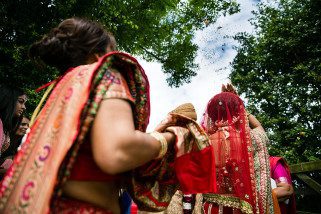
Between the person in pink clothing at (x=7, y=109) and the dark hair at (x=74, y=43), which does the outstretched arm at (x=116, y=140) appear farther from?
the person in pink clothing at (x=7, y=109)

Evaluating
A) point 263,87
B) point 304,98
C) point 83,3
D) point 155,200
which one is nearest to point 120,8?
point 83,3

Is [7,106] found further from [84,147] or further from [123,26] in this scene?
[123,26]

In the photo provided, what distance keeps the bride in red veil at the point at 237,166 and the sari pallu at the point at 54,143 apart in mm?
2055

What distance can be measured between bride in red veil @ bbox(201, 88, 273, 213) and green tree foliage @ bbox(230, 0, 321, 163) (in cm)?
549

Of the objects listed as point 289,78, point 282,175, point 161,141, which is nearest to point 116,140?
point 161,141

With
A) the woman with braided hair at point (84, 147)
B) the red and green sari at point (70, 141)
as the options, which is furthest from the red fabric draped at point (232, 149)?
the woman with braided hair at point (84, 147)

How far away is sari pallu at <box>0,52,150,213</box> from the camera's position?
0.81 m

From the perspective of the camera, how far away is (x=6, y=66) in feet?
17.4

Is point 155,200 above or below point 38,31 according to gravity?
below

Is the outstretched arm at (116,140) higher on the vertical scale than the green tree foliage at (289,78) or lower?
lower

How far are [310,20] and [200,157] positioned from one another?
988 cm

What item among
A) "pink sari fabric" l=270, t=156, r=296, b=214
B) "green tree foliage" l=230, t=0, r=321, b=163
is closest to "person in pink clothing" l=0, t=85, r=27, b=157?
"pink sari fabric" l=270, t=156, r=296, b=214

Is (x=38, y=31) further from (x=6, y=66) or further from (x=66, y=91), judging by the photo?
(x=66, y=91)

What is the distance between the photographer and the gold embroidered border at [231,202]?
2.59 meters
